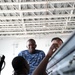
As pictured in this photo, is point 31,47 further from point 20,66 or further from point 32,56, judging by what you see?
point 20,66

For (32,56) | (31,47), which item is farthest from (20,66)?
(31,47)

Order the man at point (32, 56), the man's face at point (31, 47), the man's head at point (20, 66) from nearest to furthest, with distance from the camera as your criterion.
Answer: the man's head at point (20, 66)
the man at point (32, 56)
the man's face at point (31, 47)

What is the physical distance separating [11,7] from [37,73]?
8.21m

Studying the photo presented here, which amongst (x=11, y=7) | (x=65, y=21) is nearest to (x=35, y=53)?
(x=11, y=7)

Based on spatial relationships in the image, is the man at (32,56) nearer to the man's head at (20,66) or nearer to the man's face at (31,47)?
the man's face at (31,47)

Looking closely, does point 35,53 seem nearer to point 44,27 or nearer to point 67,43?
point 67,43

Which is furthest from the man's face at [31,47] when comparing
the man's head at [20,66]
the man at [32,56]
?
the man's head at [20,66]

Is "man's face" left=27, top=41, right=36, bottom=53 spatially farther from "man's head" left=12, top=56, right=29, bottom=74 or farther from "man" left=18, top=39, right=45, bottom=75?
"man's head" left=12, top=56, right=29, bottom=74

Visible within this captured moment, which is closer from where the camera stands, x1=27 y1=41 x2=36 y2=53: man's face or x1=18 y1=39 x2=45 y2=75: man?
x1=18 y1=39 x2=45 y2=75: man

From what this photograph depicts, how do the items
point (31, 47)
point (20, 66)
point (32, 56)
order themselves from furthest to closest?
point (31, 47) → point (32, 56) → point (20, 66)

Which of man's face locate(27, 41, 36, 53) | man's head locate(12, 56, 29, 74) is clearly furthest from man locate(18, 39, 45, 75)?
man's head locate(12, 56, 29, 74)

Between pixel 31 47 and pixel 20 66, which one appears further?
pixel 31 47

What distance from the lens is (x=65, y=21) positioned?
10695mm

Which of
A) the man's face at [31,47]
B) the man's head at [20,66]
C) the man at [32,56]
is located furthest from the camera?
the man's face at [31,47]
